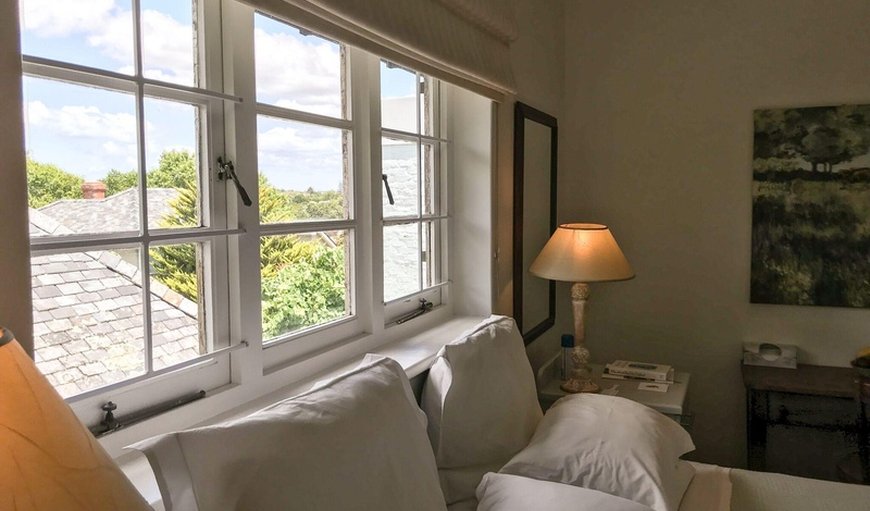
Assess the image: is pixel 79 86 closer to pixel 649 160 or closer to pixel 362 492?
pixel 362 492

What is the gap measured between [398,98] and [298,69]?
0.56 meters

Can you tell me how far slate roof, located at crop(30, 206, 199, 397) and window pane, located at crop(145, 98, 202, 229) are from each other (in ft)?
0.43

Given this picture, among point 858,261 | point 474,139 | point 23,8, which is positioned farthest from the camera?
point 858,261

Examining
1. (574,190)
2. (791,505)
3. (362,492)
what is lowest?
(791,505)

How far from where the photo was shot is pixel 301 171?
1.66 metres

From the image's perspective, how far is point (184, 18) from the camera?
4.25 ft

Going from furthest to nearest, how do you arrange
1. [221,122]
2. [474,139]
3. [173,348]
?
[474,139], [221,122], [173,348]

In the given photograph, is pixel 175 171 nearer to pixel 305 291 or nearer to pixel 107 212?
pixel 107 212

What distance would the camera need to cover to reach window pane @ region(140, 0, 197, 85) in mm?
1208

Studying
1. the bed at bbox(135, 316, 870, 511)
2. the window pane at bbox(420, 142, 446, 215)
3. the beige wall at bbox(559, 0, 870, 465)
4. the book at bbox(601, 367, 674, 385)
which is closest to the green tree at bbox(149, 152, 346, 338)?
the bed at bbox(135, 316, 870, 511)

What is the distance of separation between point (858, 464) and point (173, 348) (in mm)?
2768

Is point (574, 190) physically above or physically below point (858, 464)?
above

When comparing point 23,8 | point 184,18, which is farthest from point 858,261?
point 23,8

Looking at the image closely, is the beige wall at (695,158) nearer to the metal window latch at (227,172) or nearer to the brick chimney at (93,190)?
the metal window latch at (227,172)
